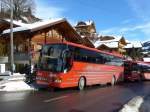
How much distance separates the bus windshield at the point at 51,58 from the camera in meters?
20.8

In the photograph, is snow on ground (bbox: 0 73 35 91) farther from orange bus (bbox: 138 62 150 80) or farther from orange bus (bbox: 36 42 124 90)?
orange bus (bbox: 138 62 150 80)

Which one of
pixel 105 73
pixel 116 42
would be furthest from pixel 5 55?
pixel 116 42

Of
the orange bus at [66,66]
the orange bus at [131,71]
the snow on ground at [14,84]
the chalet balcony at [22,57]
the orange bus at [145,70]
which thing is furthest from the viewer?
the orange bus at [145,70]

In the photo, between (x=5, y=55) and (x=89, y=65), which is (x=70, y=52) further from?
(x=5, y=55)

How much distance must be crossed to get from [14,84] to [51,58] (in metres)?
3.50

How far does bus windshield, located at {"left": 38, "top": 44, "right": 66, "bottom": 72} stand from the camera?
20.8m

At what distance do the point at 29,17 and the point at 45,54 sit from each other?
2704 inches

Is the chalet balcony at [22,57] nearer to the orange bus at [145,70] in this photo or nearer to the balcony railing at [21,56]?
the balcony railing at [21,56]

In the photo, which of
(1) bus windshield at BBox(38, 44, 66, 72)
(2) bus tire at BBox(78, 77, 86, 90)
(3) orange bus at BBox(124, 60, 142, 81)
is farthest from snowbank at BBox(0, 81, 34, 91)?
(3) orange bus at BBox(124, 60, 142, 81)

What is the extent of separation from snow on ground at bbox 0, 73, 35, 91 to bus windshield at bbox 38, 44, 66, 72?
1.77 m

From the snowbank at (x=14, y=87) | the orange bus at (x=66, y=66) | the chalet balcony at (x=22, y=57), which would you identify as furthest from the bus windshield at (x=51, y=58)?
the chalet balcony at (x=22, y=57)

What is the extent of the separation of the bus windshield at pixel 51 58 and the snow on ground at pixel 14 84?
5.82 ft

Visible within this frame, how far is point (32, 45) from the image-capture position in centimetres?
4191

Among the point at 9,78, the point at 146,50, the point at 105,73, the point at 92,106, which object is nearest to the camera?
the point at 92,106
